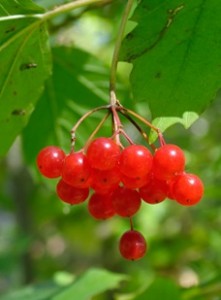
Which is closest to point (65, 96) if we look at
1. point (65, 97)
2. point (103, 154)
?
point (65, 97)

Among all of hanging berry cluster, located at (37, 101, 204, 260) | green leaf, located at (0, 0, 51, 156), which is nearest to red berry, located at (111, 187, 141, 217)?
hanging berry cluster, located at (37, 101, 204, 260)

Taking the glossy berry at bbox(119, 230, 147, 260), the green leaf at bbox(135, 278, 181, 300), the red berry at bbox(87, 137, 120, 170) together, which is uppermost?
the red berry at bbox(87, 137, 120, 170)

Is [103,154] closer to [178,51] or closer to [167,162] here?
[167,162]

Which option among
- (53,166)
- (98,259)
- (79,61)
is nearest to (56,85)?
(79,61)

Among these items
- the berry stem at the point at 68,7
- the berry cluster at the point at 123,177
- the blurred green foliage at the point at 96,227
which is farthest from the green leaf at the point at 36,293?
the berry stem at the point at 68,7

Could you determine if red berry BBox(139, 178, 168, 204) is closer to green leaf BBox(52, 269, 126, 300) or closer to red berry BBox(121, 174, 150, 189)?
red berry BBox(121, 174, 150, 189)

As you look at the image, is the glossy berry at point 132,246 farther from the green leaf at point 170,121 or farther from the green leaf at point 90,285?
the green leaf at point 90,285
